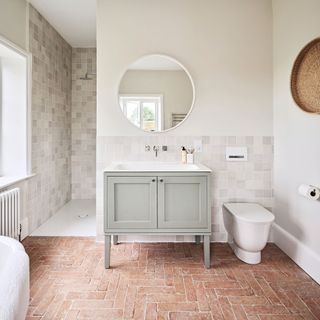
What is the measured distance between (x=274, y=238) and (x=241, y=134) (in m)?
1.15

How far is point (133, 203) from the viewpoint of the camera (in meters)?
Answer: 2.38

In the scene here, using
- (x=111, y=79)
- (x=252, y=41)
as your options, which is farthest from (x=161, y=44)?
(x=252, y=41)

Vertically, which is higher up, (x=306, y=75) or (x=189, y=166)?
(x=306, y=75)

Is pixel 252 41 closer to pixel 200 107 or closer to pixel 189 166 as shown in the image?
pixel 200 107

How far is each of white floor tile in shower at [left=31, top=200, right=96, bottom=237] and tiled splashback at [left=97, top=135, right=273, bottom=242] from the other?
1.60 feet

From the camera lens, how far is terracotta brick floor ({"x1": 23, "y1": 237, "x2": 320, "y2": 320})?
1.81 m

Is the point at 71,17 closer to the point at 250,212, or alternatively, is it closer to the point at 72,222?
the point at 72,222

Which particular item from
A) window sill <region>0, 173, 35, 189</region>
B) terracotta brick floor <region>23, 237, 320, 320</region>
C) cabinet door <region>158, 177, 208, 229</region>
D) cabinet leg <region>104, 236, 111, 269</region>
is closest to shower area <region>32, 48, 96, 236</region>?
window sill <region>0, 173, 35, 189</region>

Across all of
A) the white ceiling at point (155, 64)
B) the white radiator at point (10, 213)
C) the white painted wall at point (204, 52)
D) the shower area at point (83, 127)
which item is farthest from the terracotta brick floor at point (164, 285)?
the shower area at point (83, 127)

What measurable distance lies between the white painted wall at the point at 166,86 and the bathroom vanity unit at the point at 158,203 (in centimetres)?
83

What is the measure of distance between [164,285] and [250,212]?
100 cm

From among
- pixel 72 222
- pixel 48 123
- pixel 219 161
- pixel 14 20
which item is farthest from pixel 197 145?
pixel 14 20

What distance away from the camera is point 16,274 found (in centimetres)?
112

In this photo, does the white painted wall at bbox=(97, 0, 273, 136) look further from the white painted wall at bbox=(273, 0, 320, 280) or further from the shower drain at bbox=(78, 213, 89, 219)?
the shower drain at bbox=(78, 213, 89, 219)
